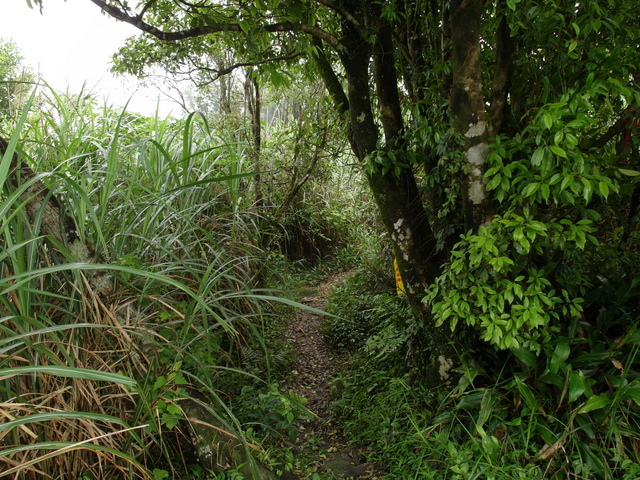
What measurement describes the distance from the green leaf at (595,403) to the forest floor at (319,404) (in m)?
0.98

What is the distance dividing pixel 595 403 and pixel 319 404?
5.61ft

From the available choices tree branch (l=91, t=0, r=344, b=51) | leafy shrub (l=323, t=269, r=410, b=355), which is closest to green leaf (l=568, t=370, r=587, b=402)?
leafy shrub (l=323, t=269, r=410, b=355)

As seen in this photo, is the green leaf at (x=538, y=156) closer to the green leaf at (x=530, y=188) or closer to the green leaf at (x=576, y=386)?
the green leaf at (x=530, y=188)

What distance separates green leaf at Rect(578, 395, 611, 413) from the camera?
183 centimetres

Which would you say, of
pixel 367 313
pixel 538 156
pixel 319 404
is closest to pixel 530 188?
pixel 538 156

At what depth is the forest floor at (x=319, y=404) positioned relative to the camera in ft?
7.47

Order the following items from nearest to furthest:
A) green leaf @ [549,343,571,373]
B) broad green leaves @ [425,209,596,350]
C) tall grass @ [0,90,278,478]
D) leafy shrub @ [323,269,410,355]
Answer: tall grass @ [0,90,278,478], broad green leaves @ [425,209,596,350], green leaf @ [549,343,571,373], leafy shrub @ [323,269,410,355]

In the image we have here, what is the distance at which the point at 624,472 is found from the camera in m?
1.81

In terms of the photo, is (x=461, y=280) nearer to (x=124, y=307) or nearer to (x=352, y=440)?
(x=352, y=440)

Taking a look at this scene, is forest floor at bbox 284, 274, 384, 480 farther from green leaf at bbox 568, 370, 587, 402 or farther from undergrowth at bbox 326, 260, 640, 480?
green leaf at bbox 568, 370, 587, 402

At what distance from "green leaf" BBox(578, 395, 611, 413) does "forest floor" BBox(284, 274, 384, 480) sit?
0.98m

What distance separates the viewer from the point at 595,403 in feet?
6.05

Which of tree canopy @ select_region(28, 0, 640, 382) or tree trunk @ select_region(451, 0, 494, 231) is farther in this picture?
tree trunk @ select_region(451, 0, 494, 231)

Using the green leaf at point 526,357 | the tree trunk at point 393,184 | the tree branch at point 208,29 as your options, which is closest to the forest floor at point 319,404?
the tree trunk at point 393,184
